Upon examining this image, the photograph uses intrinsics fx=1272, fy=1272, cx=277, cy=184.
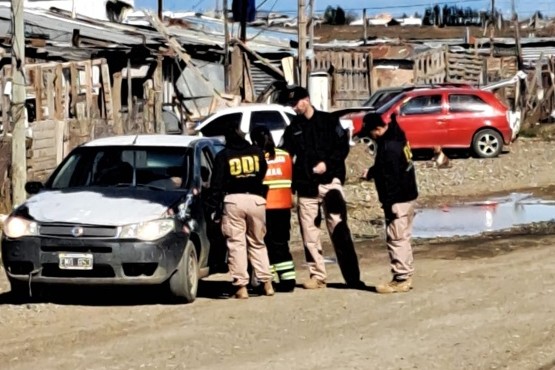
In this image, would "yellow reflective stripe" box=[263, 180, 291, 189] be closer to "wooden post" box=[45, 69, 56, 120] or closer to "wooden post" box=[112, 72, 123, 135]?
"wooden post" box=[45, 69, 56, 120]

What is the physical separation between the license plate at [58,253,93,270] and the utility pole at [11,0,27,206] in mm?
5400

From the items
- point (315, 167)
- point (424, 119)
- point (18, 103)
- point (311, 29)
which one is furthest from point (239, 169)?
point (311, 29)

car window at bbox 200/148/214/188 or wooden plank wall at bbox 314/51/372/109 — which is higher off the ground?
wooden plank wall at bbox 314/51/372/109

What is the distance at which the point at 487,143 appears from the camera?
93.1 feet

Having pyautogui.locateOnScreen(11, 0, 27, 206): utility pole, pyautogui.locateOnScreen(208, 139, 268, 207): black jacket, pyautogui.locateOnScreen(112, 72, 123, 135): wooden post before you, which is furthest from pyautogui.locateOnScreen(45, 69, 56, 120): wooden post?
pyautogui.locateOnScreen(208, 139, 268, 207): black jacket

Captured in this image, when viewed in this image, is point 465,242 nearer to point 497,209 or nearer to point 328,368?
point 497,209

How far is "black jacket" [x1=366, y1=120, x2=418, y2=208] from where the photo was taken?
11.8 meters

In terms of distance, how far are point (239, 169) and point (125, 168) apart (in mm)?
1381

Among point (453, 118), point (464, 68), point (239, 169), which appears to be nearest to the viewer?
point (239, 169)

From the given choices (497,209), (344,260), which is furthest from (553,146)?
(344,260)

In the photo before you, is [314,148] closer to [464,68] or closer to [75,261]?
[75,261]

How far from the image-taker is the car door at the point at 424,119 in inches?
1096

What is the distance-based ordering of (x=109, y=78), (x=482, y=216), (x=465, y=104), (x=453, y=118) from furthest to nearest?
(x=465, y=104), (x=453, y=118), (x=109, y=78), (x=482, y=216)

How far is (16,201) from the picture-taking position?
16672 mm
